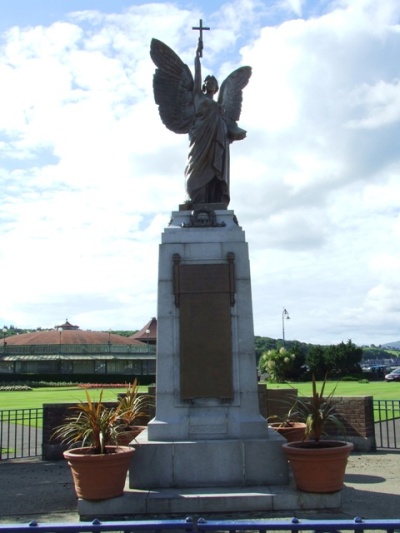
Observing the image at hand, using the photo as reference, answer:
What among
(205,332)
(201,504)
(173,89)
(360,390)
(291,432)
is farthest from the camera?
(360,390)

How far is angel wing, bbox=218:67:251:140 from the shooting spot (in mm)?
10031

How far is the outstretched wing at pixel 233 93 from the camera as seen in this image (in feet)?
33.7

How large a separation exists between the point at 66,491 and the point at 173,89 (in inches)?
263

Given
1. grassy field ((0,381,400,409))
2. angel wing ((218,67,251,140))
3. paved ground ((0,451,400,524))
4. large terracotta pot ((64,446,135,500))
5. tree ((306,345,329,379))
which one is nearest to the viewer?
large terracotta pot ((64,446,135,500))

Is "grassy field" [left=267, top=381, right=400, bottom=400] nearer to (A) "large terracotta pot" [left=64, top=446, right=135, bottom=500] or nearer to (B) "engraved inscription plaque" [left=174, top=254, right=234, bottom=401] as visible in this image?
(B) "engraved inscription plaque" [left=174, top=254, right=234, bottom=401]

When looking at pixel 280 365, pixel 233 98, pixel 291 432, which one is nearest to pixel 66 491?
pixel 291 432

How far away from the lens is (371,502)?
7.51 metres

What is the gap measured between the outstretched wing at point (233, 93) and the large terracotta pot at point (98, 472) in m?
6.07

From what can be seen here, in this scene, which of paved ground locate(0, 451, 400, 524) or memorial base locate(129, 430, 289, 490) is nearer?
paved ground locate(0, 451, 400, 524)

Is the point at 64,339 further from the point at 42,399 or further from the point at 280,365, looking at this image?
the point at 42,399

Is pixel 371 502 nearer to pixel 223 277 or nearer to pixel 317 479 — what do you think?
pixel 317 479

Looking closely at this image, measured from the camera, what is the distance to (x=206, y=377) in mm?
8031

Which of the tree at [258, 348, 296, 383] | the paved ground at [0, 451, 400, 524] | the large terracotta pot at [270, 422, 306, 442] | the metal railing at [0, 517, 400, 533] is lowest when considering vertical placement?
the paved ground at [0, 451, 400, 524]

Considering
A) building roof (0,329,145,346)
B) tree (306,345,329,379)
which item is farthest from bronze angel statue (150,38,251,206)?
building roof (0,329,145,346)
